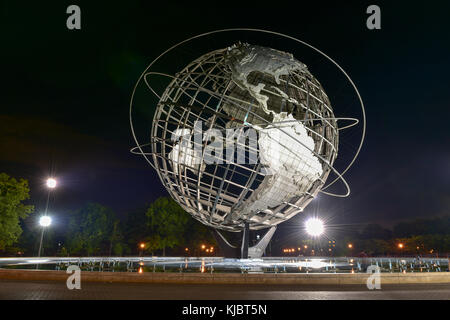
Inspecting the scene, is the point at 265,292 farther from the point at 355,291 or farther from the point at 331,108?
the point at 331,108

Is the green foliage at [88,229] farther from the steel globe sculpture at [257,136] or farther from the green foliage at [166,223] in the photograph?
the steel globe sculpture at [257,136]

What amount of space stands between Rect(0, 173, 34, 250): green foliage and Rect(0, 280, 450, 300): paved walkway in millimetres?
20592

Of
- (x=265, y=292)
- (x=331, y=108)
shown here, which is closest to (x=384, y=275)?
(x=265, y=292)

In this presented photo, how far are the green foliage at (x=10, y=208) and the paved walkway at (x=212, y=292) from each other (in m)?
20.6

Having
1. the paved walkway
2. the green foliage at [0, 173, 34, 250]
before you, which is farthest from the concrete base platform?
the green foliage at [0, 173, 34, 250]

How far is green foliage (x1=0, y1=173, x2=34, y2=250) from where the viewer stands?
83.6ft

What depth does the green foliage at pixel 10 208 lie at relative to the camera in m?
25.5

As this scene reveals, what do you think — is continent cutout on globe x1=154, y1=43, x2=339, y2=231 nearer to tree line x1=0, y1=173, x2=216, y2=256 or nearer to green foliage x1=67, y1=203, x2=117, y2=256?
tree line x1=0, y1=173, x2=216, y2=256

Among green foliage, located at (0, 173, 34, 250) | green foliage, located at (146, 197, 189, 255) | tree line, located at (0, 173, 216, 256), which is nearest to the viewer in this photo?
green foliage, located at (0, 173, 34, 250)

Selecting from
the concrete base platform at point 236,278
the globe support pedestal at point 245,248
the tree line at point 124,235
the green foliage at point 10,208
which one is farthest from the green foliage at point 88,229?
the concrete base platform at point 236,278

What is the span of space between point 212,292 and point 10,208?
25.6 m

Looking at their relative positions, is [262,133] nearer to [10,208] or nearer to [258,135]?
[258,135]

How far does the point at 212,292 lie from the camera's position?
7.93 metres

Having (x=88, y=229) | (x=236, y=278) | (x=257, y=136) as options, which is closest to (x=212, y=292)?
(x=236, y=278)
